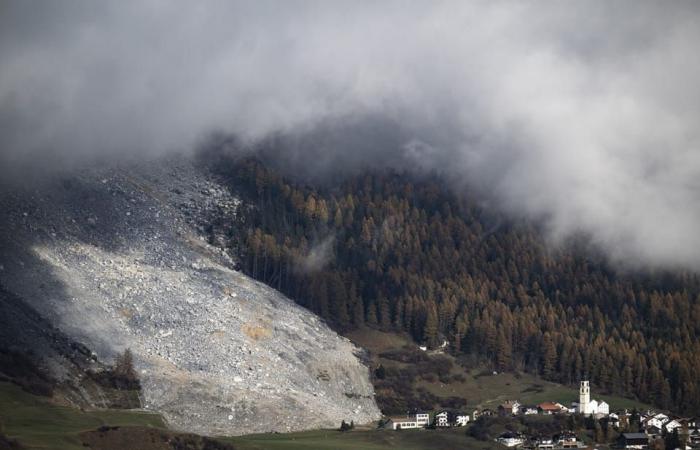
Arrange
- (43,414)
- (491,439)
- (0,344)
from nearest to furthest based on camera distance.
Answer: (43,414) < (0,344) < (491,439)

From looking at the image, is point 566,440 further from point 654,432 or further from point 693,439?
point 693,439

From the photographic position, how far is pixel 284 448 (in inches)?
6506

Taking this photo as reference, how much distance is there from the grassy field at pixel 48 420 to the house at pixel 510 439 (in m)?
51.9

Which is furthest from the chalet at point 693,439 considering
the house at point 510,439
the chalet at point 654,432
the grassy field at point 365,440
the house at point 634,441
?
the grassy field at point 365,440

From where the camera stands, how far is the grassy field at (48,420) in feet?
483

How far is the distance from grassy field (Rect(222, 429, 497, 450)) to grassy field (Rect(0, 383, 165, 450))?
14208mm

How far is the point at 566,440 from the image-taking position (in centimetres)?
18838

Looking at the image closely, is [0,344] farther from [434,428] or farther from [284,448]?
[434,428]

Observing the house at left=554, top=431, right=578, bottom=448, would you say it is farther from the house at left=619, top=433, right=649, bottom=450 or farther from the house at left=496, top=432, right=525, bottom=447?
the house at left=619, top=433, right=649, bottom=450

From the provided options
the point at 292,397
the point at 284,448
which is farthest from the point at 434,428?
the point at 284,448

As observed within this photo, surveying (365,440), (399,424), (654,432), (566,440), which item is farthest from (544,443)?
(365,440)

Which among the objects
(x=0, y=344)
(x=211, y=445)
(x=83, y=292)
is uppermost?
(x=83, y=292)

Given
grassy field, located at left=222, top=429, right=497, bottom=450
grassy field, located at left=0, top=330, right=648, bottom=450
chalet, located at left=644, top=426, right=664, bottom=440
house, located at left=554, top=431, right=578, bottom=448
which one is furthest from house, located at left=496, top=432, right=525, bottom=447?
chalet, located at left=644, top=426, right=664, bottom=440

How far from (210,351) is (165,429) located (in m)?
29.7
